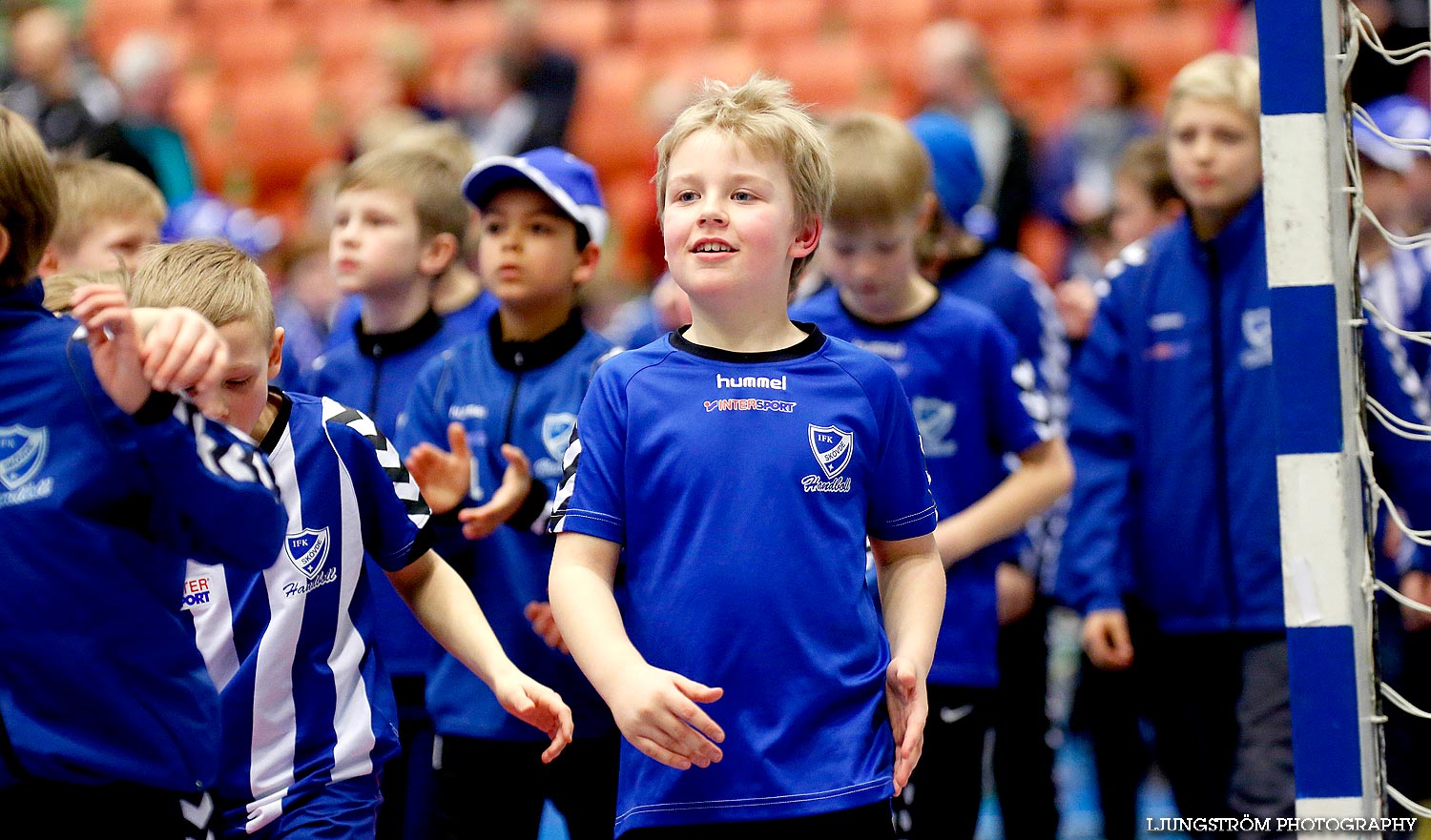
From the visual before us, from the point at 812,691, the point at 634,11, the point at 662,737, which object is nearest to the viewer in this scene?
the point at 662,737

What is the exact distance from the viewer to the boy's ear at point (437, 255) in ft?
15.5

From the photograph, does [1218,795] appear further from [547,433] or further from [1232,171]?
[547,433]

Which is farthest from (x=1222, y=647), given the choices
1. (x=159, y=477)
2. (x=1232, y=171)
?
(x=159, y=477)

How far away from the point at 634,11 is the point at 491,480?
958 cm

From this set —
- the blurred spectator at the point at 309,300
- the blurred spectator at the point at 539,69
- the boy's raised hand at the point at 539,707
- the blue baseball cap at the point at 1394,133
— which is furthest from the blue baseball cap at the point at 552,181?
the blurred spectator at the point at 539,69

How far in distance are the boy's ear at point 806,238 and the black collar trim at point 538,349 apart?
130 cm

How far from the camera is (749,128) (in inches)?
111

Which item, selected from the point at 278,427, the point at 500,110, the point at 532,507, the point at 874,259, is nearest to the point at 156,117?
the point at 500,110

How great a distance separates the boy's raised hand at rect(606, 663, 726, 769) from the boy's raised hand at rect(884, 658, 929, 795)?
0.36m

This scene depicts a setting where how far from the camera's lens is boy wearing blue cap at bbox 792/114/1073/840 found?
4199 millimetres

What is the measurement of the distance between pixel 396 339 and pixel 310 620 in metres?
1.69

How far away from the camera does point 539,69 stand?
10.7 m

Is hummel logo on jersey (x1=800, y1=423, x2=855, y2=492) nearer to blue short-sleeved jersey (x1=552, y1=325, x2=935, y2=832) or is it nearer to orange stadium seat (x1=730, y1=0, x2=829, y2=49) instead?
blue short-sleeved jersey (x1=552, y1=325, x2=935, y2=832)

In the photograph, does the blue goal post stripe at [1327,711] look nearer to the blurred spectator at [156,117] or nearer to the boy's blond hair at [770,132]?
the boy's blond hair at [770,132]
